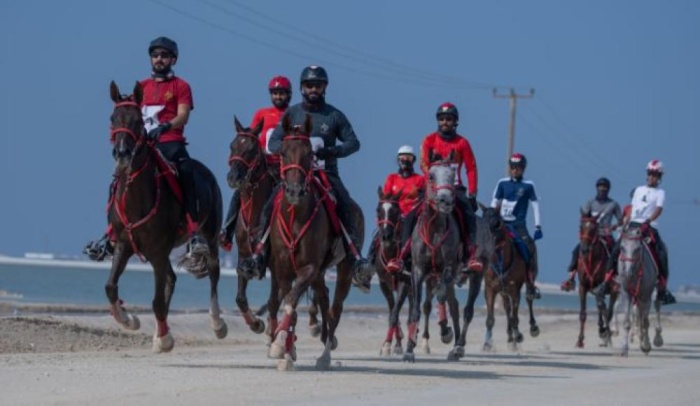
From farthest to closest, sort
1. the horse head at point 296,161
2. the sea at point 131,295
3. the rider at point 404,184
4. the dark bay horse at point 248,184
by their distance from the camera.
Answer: the sea at point 131,295
the rider at point 404,184
the dark bay horse at point 248,184
the horse head at point 296,161

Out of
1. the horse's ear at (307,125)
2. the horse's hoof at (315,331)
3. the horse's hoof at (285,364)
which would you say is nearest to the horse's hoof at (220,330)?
A: the horse's hoof at (315,331)

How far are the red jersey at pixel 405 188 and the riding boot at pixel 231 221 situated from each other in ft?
16.4

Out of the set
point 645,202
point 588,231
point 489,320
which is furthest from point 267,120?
point 588,231

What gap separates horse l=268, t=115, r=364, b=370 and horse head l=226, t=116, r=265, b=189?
218 cm

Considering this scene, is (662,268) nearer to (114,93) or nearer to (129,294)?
(114,93)

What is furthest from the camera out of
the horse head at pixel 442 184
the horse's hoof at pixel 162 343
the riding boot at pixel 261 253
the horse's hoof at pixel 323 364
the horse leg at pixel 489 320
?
the horse leg at pixel 489 320

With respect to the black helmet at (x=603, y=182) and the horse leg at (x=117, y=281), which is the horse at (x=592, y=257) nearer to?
the black helmet at (x=603, y=182)

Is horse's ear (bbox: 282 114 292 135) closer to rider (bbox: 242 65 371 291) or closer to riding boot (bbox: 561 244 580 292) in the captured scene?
rider (bbox: 242 65 371 291)

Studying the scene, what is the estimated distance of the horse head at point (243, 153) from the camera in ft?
69.4

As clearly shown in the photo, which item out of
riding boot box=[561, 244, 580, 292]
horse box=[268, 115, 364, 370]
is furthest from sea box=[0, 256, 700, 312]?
horse box=[268, 115, 364, 370]

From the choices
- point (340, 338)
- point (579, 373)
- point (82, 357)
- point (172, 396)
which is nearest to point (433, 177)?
point (579, 373)

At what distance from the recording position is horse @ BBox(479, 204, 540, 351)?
28.8 metres

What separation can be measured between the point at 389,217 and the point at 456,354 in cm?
297

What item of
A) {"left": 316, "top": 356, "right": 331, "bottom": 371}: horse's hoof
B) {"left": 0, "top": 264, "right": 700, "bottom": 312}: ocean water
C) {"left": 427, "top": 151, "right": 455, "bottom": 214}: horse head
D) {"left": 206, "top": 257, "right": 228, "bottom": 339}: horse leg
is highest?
{"left": 427, "top": 151, "right": 455, "bottom": 214}: horse head
